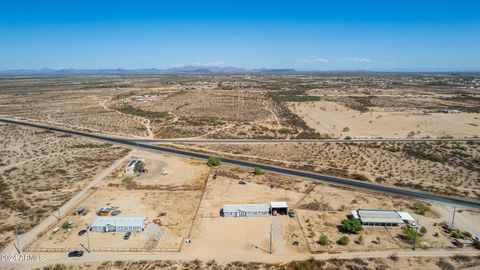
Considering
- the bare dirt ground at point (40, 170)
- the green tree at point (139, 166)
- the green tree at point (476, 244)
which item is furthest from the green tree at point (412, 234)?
the bare dirt ground at point (40, 170)

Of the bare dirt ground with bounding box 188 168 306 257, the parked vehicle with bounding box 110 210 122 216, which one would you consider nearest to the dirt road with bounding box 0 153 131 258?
the parked vehicle with bounding box 110 210 122 216

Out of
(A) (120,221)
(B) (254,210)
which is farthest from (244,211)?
(A) (120,221)

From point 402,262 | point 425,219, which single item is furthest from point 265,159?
point 402,262

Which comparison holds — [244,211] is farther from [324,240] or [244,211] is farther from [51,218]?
[51,218]

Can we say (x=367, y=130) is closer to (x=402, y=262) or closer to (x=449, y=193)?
(x=449, y=193)

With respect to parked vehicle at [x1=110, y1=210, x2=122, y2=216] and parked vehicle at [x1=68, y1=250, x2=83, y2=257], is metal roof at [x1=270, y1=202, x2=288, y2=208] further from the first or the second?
parked vehicle at [x1=68, y1=250, x2=83, y2=257]
